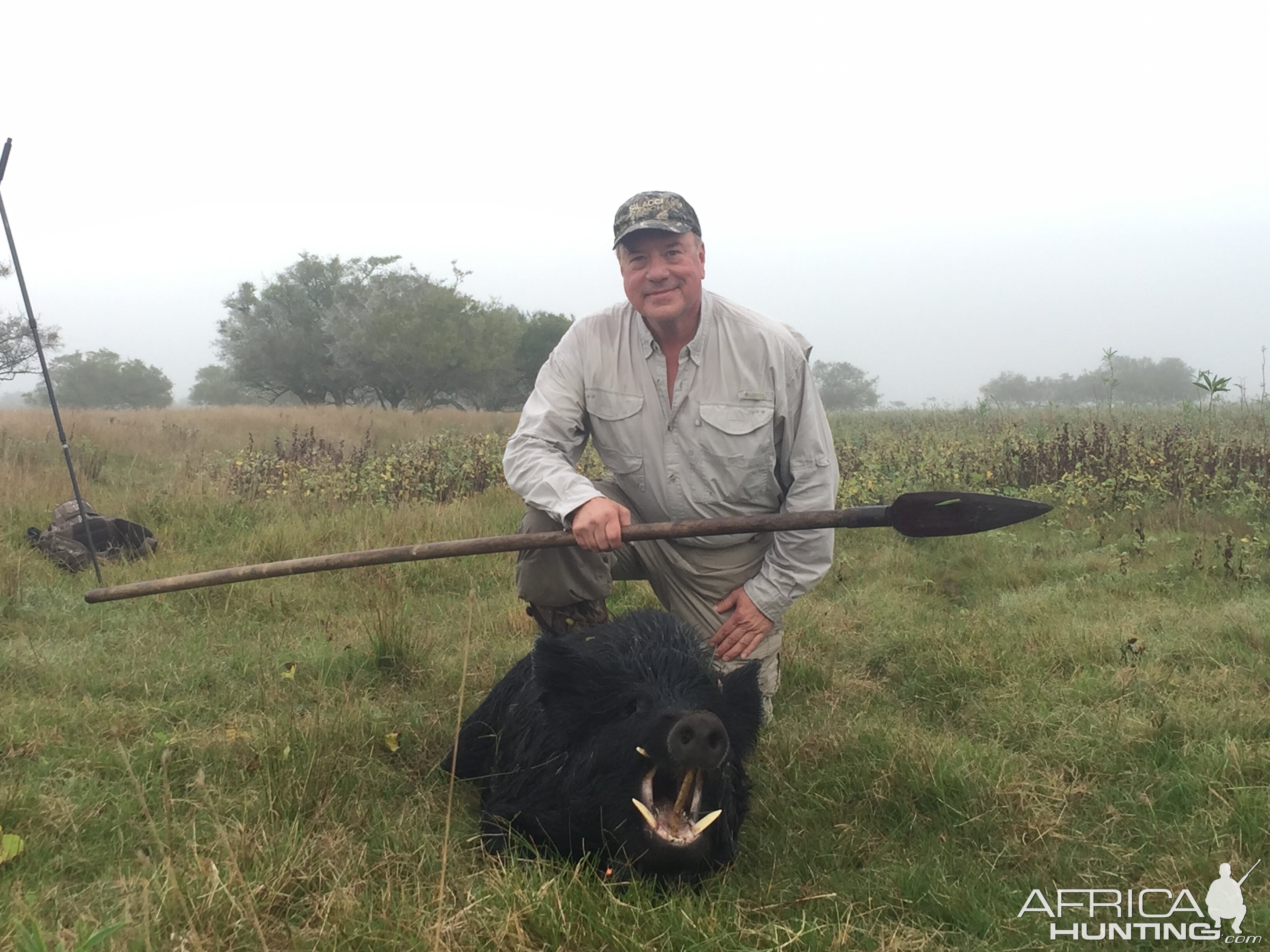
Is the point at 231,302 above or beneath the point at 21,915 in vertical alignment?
above

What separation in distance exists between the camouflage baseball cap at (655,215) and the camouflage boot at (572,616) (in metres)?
1.55

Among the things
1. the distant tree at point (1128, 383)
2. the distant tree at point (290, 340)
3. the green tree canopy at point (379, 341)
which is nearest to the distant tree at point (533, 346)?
the green tree canopy at point (379, 341)

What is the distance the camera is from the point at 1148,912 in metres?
2.38

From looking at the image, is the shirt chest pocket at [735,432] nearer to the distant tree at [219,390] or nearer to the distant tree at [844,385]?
the distant tree at [219,390]

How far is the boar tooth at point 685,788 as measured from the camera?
93.0 inches

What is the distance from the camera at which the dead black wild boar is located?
2.33 meters

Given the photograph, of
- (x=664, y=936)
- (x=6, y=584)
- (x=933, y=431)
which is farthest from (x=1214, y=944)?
(x=933, y=431)

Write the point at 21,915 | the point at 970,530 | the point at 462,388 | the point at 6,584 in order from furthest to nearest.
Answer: the point at 462,388
the point at 6,584
the point at 970,530
the point at 21,915

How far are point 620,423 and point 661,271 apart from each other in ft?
2.19

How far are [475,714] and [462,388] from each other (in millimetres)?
35095

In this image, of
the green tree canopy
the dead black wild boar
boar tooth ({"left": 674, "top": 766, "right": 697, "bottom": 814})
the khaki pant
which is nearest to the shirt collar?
the khaki pant

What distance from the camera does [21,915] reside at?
1991mm

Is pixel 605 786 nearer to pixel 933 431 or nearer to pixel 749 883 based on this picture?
pixel 749 883

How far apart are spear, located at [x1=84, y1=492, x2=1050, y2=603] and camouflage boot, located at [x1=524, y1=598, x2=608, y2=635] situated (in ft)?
2.23
